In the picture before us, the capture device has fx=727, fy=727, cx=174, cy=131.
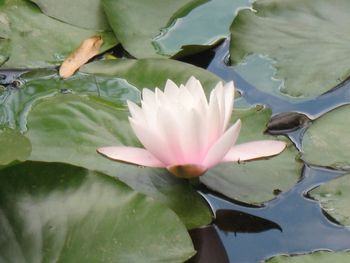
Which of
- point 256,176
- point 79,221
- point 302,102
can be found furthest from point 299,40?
point 79,221

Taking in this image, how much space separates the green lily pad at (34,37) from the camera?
1.58m

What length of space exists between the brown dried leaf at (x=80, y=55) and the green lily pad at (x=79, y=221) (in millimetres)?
422

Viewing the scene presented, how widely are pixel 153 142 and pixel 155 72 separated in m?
0.34

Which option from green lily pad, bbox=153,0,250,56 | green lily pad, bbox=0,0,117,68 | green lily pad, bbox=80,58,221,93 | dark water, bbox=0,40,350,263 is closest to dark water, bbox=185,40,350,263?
dark water, bbox=0,40,350,263

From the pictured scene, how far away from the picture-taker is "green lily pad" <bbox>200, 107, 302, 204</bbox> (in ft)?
4.05

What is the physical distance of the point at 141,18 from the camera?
165 cm

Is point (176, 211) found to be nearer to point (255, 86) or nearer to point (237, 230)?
point (237, 230)

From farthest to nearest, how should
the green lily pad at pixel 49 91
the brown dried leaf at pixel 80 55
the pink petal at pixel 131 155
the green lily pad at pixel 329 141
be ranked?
the brown dried leaf at pixel 80 55, the green lily pad at pixel 49 91, the green lily pad at pixel 329 141, the pink petal at pixel 131 155

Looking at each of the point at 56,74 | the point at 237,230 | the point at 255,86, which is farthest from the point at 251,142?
the point at 56,74

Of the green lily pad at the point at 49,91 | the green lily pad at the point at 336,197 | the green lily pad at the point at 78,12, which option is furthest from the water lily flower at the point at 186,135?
the green lily pad at the point at 78,12

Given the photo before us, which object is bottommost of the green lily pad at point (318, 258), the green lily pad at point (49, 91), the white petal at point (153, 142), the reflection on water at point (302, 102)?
the green lily pad at point (49, 91)

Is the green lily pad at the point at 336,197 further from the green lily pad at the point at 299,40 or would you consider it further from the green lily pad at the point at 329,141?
the green lily pad at the point at 299,40

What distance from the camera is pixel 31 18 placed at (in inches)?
66.2

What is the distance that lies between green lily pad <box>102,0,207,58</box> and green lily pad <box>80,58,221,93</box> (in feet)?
0.27
